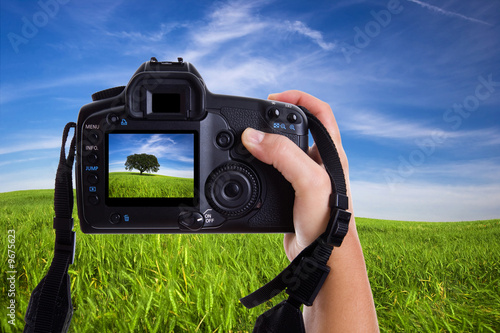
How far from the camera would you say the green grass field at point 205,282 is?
1.96m

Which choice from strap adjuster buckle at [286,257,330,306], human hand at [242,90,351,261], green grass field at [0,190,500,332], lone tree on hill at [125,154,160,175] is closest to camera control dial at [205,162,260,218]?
human hand at [242,90,351,261]

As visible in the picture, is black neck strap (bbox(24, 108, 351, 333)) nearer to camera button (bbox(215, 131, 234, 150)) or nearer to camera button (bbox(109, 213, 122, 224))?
camera button (bbox(109, 213, 122, 224))

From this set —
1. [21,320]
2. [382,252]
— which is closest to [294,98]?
[21,320]

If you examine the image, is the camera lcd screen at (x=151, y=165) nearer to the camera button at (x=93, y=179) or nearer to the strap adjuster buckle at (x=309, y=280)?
the camera button at (x=93, y=179)

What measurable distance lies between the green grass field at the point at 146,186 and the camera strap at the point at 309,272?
56 cm

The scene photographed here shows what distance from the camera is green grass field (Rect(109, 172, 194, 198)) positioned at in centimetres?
161

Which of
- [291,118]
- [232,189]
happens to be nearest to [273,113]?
[291,118]

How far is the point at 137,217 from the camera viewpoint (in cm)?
165

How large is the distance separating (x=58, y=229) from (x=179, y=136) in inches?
→ 28.8

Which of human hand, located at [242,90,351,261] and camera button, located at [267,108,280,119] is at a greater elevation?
camera button, located at [267,108,280,119]

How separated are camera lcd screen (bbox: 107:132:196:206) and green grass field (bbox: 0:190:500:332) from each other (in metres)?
0.67

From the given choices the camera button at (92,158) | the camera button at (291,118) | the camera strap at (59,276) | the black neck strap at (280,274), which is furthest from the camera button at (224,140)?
the camera strap at (59,276)

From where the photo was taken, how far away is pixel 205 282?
2.25 m

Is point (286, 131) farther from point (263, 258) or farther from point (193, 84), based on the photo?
point (263, 258)
